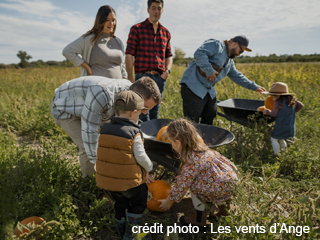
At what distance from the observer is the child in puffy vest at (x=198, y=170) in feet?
6.56

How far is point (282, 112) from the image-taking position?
11.0 ft

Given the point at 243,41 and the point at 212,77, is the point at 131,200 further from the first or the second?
the point at 243,41

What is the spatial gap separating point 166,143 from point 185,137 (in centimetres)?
18

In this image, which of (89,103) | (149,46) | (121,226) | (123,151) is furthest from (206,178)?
(149,46)

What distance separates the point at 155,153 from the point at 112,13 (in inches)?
68.0

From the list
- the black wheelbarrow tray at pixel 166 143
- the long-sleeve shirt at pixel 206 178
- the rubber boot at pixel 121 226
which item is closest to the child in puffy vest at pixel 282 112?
the black wheelbarrow tray at pixel 166 143

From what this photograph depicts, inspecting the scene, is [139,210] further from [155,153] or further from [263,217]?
[263,217]

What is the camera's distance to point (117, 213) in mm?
2119

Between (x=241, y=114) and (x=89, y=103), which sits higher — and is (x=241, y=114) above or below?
below

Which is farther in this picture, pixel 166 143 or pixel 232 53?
pixel 232 53

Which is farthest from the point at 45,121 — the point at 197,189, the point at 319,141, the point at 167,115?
the point at 319,141

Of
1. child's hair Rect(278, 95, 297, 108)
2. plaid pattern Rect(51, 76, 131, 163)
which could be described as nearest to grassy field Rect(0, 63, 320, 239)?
child's hair Rect(278, 95, 297, 108)

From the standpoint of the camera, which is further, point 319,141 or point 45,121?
point 45,121

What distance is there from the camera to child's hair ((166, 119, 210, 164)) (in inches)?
78.4
